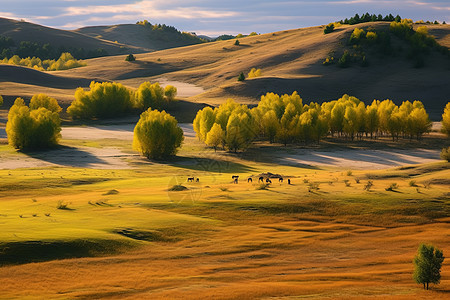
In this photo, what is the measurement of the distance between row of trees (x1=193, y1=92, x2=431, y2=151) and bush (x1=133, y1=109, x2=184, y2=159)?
829 centimetres

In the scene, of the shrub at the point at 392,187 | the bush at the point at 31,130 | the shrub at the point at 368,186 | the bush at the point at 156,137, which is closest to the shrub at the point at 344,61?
the bush at the point at 156,137

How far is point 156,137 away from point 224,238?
44.9 metres

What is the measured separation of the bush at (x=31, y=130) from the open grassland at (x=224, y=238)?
32.2 m

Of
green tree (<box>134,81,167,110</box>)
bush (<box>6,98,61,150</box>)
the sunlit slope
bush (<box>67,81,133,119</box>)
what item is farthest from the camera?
the sunlit slope

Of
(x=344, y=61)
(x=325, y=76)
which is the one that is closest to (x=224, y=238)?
(x=325, y=76)

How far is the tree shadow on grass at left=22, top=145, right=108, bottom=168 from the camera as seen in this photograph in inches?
2687

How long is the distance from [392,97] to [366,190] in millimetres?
114921

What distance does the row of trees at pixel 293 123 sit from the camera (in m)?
83.1

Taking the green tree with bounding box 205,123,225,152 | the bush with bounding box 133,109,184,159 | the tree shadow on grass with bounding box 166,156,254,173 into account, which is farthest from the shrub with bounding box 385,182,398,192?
the green tree with bounding box 205,123,225,152

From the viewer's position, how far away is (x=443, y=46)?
180 m

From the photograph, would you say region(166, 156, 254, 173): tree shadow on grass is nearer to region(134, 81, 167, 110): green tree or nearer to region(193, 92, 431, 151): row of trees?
region(193, 92, 431, 151): row of trees

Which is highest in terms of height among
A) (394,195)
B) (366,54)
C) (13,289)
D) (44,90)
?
(366,54)

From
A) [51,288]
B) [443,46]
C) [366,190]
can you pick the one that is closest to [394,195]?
[366,190]

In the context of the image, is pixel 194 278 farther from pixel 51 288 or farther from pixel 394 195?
pixel 394 195
